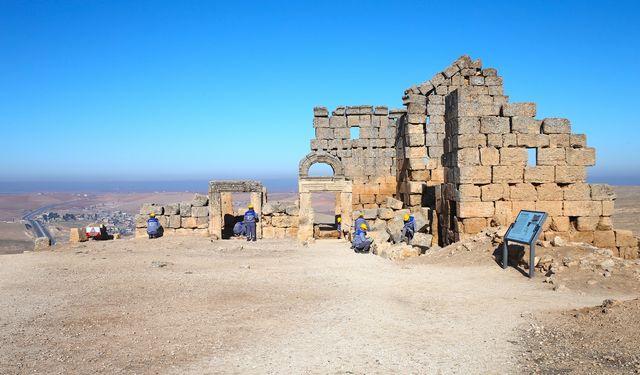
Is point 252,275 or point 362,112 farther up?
point 362,112

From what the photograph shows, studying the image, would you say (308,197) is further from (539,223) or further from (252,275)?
(539,223)

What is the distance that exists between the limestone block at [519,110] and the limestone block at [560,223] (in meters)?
2.68

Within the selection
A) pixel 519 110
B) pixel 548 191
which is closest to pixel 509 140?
pixel 519 110

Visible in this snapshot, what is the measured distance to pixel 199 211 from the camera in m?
18.8

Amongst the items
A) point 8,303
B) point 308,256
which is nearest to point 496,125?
point 308,256

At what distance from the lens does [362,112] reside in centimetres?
2206

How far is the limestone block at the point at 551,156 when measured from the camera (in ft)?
40.1

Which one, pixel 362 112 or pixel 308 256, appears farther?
pixel 362 112

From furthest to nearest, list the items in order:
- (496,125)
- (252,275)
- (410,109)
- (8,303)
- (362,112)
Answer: (362,112)
(410,109)
(496,125)
(252,275)
(8,303)

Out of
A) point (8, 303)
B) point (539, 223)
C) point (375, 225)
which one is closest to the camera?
point (8, 303)

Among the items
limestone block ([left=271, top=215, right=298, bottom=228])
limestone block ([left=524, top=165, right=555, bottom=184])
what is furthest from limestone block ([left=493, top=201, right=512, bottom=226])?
limestone block ([left=271, top=215, right=298, bottom=228])

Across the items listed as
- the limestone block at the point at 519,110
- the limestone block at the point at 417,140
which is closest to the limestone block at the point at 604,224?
the limestone block at the point at 519,110

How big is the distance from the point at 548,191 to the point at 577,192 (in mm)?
761

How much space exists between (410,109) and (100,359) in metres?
15.8
